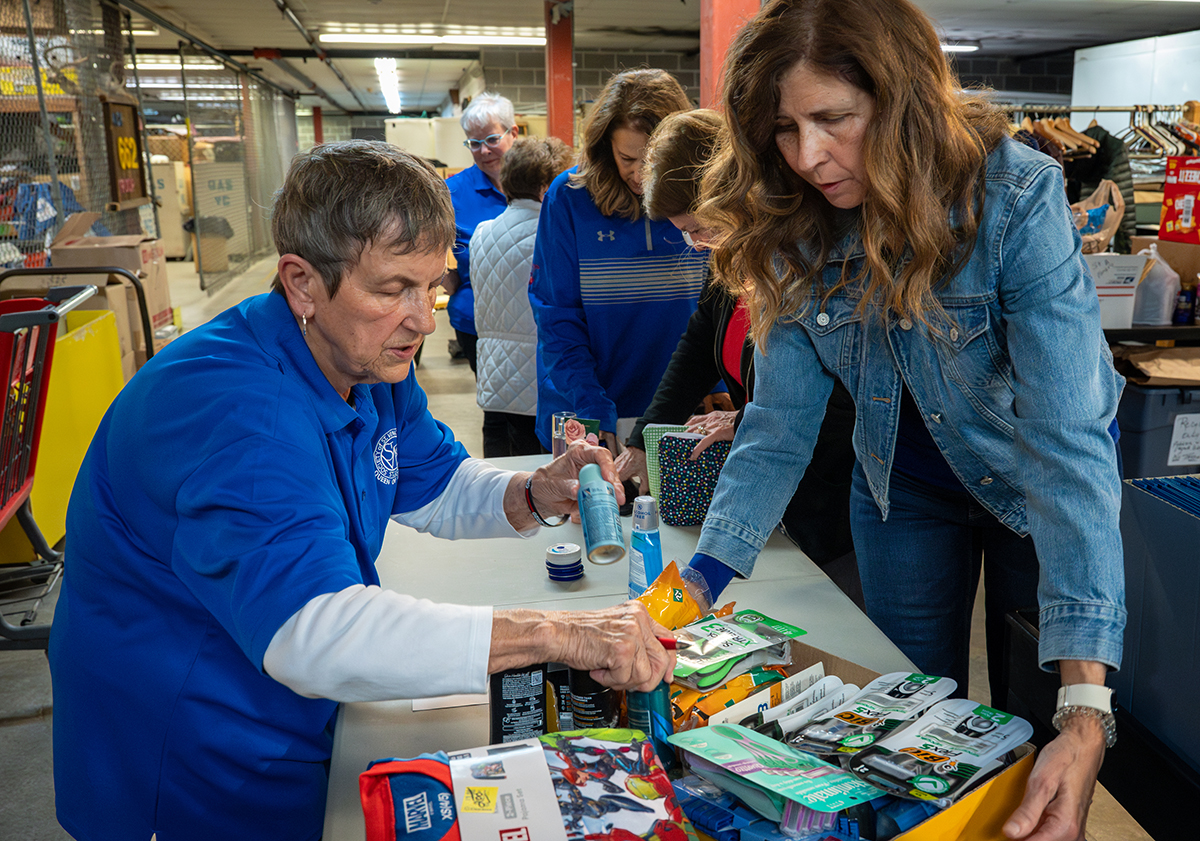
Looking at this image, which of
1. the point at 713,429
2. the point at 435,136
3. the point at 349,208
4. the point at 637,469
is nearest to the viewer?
the point at 349,208

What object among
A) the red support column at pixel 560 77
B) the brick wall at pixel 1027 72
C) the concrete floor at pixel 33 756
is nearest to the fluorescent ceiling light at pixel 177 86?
the red support column at pixel 560 77

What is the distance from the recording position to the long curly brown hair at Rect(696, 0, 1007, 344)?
4.03 ft

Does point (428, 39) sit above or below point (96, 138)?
above

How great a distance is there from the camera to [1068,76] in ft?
42.4

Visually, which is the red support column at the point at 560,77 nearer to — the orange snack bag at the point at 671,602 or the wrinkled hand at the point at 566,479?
the wrinkled hand at the point at 566,479

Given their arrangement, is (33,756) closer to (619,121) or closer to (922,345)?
(619,121)

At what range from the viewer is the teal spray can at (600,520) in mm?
1290

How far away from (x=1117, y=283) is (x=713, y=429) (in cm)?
291

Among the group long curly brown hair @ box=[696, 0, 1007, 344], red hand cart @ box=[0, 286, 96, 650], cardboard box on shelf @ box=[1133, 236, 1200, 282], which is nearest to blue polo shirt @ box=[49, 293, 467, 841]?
long curly brown hair @ box=[696, 0, 1007, 344]

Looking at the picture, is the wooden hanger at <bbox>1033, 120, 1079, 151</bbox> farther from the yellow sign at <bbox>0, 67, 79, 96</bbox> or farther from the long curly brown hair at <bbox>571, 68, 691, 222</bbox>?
the yellow sign at <bbox>0, 67, 79, 96</bbox>

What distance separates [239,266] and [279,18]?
19.7ft

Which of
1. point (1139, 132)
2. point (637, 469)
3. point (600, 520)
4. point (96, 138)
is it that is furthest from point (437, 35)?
point (600, 520)

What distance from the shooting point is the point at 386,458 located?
1529mm

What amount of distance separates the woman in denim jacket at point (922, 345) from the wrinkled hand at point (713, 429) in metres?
0.31
